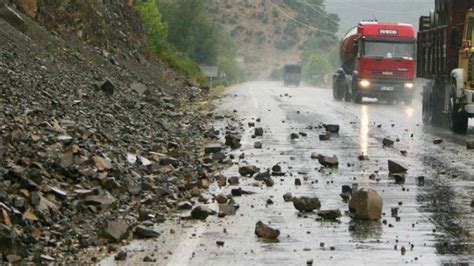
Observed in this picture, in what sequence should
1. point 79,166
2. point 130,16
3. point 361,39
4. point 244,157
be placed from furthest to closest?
1. point 130,16
2. point 361,39
3. point 244,157
4. point 79,166

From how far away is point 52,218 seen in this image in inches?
420

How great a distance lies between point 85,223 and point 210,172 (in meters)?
5.47

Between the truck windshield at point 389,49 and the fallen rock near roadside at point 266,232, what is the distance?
34.8 metres

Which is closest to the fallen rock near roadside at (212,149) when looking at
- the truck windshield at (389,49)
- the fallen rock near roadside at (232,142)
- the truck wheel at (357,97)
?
the fallen rock near roadside at (232,142)

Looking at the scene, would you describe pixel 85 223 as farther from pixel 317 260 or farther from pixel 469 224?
pixel 469 224

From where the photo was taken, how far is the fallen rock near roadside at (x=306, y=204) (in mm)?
12086

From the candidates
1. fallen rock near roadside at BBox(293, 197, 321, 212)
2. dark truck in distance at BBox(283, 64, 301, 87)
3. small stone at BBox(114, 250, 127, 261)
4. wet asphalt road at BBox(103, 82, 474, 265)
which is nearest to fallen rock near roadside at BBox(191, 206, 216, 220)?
wet asphalt road at BBox(103, 82, 474, 265)

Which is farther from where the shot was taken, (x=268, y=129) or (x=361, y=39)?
(x=361, y=39)

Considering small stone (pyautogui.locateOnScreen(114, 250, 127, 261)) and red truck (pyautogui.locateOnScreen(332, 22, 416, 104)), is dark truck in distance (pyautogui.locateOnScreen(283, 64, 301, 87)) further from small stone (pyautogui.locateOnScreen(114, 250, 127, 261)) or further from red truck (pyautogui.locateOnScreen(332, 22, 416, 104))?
small stone (pyautogui.locateOnScreen(114, 250, 127, 261))

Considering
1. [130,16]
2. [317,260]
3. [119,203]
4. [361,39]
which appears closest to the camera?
[317,260]

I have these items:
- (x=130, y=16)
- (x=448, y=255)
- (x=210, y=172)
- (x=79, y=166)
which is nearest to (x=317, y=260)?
(x=448, y=255)

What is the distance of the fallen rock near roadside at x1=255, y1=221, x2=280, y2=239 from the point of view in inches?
407

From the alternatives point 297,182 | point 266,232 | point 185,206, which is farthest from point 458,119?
point 266,232

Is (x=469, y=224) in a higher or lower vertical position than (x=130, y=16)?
→ lower
